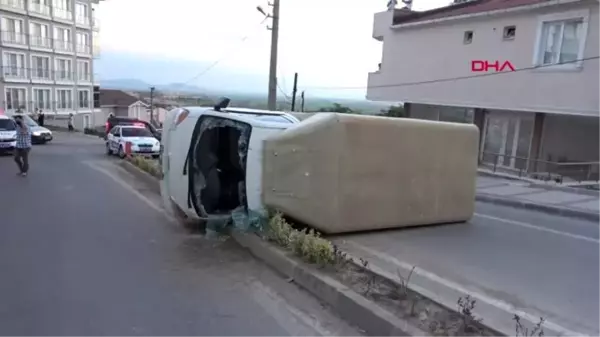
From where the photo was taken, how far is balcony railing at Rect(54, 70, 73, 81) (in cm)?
5458

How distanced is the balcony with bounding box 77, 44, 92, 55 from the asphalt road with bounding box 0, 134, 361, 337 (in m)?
55.8

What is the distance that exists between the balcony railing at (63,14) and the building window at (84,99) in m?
8.77

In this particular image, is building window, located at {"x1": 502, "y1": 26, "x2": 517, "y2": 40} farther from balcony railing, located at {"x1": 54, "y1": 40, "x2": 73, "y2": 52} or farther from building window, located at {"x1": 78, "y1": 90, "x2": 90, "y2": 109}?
building window, located at {"x1": 78, "y1": 90, "x2": 90, "y2": 109}

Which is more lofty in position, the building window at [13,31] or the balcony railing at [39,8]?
the balcony railing at [39,8]

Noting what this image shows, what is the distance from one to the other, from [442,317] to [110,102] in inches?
3309

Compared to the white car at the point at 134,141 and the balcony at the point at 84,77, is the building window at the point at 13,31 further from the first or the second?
the white car at the point at 134,141

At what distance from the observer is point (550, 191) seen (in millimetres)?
13219

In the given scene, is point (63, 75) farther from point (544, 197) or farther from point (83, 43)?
point (544, 197)

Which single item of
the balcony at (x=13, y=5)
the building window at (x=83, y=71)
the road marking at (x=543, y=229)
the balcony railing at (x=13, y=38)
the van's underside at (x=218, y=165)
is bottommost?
the road marking at (x=543, y=229)

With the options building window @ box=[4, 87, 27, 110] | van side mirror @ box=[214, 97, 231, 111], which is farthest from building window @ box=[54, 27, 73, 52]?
van side mirror @ box=[214, 97, 231, 111]

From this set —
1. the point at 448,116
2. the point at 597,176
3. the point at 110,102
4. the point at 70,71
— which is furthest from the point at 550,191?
the point at 110,102

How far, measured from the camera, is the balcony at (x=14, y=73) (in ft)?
158

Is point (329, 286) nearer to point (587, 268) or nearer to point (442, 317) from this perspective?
point (442, 317)

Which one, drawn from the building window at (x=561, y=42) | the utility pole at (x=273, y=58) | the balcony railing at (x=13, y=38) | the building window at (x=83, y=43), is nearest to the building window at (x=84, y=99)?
the building window at (x=83, y=43)
